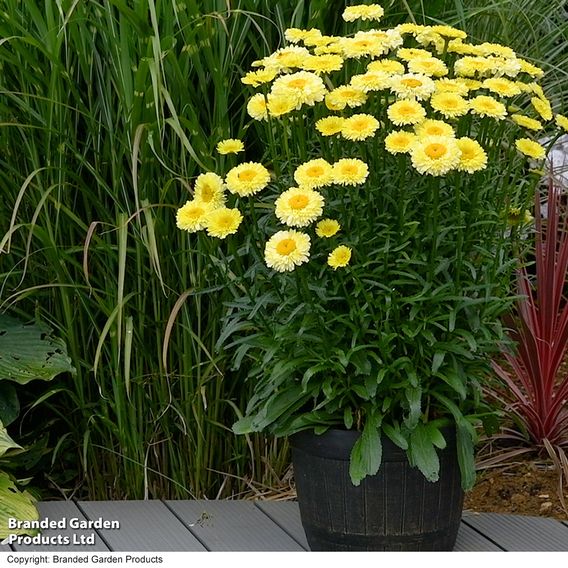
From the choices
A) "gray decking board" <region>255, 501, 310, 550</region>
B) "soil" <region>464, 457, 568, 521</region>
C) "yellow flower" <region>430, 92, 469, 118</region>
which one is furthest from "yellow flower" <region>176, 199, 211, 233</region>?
"soil" <region>464, 457, 568, 521</region>

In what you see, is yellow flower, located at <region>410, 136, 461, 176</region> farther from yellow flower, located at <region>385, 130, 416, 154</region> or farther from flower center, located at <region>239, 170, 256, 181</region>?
flower center, located at <region>239, 170, 256, 181</region>

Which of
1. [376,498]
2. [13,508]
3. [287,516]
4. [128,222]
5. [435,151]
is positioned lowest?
[287,516]

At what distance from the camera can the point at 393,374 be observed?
2.12 m

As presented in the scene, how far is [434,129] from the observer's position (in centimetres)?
200

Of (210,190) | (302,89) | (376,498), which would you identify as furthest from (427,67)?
(376,498)

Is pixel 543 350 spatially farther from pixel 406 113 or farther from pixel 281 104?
pixel 281 104

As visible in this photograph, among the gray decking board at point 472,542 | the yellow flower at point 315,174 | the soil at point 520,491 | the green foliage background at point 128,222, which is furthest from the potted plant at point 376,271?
the soil at point 520,491

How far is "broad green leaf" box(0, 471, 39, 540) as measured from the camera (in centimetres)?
239

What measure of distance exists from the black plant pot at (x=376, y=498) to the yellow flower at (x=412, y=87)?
2.24 ft

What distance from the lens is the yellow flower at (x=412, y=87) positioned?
201 centimetres

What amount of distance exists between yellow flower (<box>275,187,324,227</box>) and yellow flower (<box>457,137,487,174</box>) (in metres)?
0.27

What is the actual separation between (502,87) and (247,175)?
530 mm

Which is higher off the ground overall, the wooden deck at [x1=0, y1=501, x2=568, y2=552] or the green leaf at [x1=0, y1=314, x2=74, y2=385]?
the green leaf at [x1=0, y1=314, x2=74, y2=385]

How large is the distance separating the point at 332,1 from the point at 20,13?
73 cm
